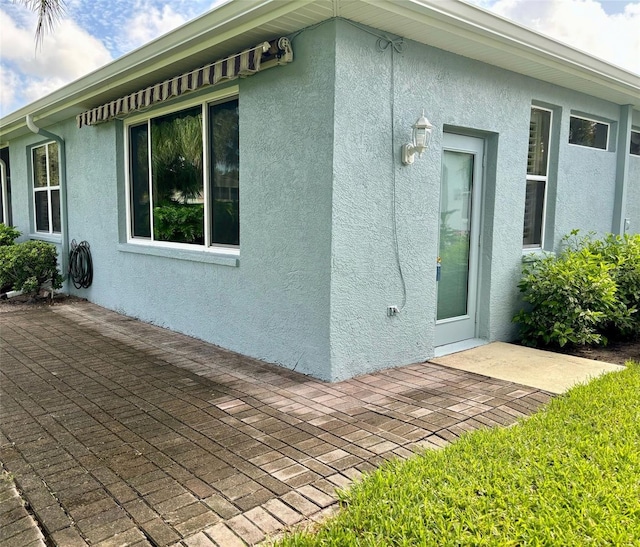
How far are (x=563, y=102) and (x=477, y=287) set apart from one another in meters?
2.67

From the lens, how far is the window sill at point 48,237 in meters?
9.34

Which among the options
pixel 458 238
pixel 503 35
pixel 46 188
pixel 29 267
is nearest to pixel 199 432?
pixel 458 238

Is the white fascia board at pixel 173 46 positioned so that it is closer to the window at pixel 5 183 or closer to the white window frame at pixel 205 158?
the white window frame at pixel 205 158

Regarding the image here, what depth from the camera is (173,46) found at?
5023mm

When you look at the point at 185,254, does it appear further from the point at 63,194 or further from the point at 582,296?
the point at 582,296

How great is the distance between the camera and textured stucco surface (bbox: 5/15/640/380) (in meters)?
4.38

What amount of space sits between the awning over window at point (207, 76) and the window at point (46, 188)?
3.05 metres

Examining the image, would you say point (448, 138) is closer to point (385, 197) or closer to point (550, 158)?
point (385, 197)

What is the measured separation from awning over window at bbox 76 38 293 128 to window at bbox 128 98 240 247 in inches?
15.6

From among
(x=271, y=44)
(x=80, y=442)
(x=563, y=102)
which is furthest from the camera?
(x=563, y=102)

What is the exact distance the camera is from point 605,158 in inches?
283

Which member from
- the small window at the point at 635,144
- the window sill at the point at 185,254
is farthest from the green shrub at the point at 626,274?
the window sill at the point at 185,254

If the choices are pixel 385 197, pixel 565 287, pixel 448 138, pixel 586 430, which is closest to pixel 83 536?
pixel 586 430

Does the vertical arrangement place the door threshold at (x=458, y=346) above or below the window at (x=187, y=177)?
below
